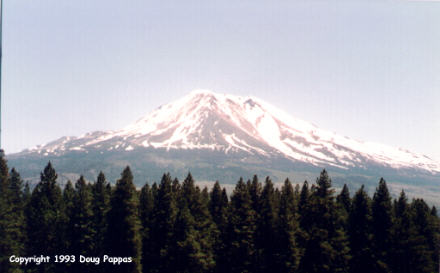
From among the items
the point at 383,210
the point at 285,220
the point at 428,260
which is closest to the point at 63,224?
the point at 285,220

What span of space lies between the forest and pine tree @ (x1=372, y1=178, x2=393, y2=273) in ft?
0.29

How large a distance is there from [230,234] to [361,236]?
12339 mm

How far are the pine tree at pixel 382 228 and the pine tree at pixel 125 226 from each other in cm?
2133

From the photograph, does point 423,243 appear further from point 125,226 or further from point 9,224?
point 9,224

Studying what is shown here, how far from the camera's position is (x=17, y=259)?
3038cm

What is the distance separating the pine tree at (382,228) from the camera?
41.5 m

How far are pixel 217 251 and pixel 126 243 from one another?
28.3 feet

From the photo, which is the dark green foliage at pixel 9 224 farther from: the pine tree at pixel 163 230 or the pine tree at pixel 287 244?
the pine tree at pixel 287 244

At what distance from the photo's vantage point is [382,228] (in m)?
43.2

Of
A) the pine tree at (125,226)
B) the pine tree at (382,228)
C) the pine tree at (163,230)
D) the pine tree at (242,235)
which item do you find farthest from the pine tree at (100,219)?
the pine tree at (382,228)

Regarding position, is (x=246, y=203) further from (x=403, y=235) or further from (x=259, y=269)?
(x=403, y=235)

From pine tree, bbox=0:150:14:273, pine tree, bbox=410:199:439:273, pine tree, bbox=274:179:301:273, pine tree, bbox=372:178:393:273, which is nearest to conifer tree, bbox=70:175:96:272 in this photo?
pine tree, bbox=0:150:14:273

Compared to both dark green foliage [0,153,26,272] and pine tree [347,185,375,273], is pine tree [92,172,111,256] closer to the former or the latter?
Answer: dark green foliage [0,153,26,272]

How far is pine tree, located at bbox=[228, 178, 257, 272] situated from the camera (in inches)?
1615
